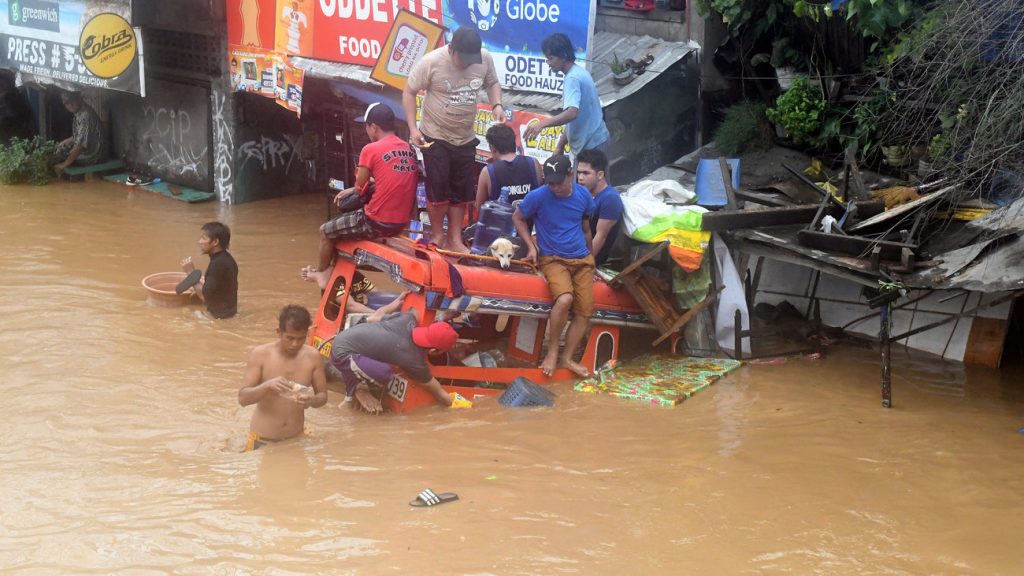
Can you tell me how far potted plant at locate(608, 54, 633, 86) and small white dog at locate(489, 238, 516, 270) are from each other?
10.9 feet

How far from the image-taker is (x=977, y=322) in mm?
8570

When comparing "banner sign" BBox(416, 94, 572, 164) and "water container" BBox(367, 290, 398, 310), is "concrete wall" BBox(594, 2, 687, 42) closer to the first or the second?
"banner sign" BBox(416, 94, 572, 164)

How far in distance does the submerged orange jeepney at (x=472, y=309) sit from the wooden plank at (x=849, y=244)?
1544 millimetres

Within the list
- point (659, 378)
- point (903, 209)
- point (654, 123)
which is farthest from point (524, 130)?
point (903, 209)

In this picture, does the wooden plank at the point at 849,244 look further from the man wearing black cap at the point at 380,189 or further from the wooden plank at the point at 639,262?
the man wearing black cap at the point at 380,189

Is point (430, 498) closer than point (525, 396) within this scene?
Yes

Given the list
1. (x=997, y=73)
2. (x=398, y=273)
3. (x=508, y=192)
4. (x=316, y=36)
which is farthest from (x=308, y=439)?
(x=316, y=36)

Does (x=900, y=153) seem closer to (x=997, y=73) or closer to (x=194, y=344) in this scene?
(x=997, y=73)

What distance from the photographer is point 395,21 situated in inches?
461

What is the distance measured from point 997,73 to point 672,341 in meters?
3.27

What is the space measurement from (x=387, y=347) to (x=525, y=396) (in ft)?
3.84

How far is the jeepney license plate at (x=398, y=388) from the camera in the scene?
7.65 metres

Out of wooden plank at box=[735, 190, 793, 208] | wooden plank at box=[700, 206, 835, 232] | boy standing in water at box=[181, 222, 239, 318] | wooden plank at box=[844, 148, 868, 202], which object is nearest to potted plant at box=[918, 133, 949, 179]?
wooden plank at box=[844, 148, 868, 202]

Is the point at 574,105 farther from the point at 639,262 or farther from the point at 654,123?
the point at 654,123
